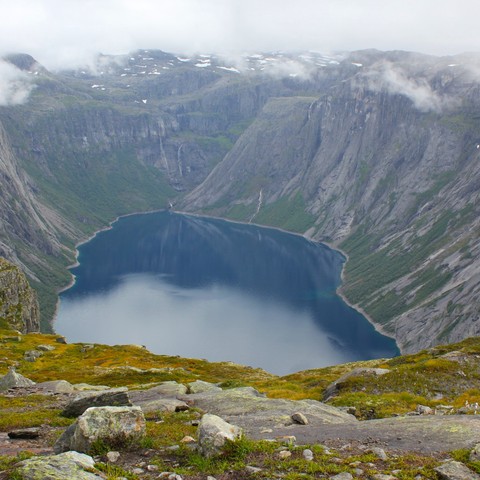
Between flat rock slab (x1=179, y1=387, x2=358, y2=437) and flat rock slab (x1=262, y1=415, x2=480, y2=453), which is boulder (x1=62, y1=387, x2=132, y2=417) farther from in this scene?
flat rock slab (x1=262, y1=415, x2=480, y2=453)

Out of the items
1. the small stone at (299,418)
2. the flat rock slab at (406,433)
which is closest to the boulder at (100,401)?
the flat rock slab at (406,433)

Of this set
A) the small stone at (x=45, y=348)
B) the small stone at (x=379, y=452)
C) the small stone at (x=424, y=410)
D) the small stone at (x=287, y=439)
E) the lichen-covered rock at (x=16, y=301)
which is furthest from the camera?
the lichen-covered rock at (x=16, y=301)

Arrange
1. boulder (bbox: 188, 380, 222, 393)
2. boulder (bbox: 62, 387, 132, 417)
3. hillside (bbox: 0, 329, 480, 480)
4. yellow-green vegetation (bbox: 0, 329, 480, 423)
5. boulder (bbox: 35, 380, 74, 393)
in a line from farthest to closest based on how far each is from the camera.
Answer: boulder (bbox: 35, 380, 74, 393), boulder (bbox: 188, 380, 222, 393), yellow-green vegetation (bbox: 0, 329, 480, 423), boulder (bbox: 62, 387, 132, 417), hillside (bbox: 0, 329, 480, 480)

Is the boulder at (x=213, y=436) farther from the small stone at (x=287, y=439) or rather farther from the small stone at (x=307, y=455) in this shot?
the small stone at (x=307, y=455)

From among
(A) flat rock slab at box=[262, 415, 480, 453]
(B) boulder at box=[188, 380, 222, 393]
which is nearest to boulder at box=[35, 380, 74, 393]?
(B) boulder at box=[188, 380, 222, 393]

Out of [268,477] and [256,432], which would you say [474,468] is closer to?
[268,477]

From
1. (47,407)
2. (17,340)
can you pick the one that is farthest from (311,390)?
(17,340)

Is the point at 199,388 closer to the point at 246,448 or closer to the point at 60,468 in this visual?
the point at 246,448
